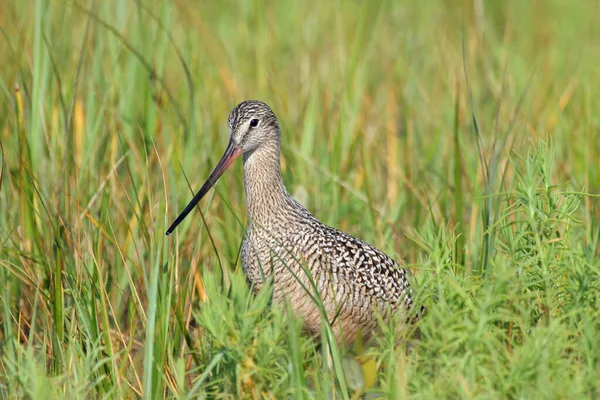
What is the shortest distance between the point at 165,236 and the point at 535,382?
5.60ft

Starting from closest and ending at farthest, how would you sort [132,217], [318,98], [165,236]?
[165,236] → [132,217] → [318,98]

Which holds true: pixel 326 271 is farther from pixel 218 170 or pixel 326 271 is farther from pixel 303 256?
pixel 218 170

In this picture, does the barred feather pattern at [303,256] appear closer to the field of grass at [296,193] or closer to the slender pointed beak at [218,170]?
the slender pointed beak at [218,170]

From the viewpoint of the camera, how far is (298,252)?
4969 millimetres

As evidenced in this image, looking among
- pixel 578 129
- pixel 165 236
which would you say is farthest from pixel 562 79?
pixel 165 236

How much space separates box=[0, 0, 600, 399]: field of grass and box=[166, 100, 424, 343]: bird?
0.24m

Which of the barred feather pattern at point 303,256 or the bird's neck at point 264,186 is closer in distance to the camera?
the barred feather pattern at point 303,256

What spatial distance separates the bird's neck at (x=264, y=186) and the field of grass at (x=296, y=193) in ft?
0.82

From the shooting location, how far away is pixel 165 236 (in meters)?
4.30

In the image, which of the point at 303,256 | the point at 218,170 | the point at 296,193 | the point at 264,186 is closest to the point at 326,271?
the point at 303,256

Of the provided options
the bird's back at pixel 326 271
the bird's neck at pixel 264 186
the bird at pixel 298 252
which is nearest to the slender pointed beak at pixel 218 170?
the bird at pixel 298 252

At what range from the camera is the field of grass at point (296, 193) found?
3.58 metres

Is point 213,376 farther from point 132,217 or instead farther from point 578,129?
point 578,129

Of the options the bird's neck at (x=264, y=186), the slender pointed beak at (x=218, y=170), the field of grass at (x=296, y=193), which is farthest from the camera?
the bird's neck at (x=264, y=186)
